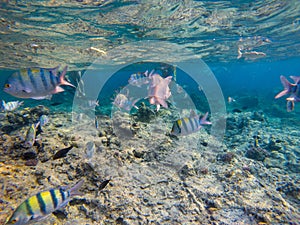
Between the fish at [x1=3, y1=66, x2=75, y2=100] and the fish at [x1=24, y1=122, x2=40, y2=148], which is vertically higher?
the fish at [x1=3, y1=66, x2=75, y2=100]

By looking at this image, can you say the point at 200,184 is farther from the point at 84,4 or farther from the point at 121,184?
the point at 84,4

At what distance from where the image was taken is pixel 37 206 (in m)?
2.35

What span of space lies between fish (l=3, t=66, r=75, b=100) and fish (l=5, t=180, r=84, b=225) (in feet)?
5.26

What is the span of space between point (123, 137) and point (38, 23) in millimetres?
10755

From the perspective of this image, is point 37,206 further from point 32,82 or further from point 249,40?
point 249,40

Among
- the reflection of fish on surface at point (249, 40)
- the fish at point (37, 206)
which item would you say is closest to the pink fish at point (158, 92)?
the fish at point (37, 206)

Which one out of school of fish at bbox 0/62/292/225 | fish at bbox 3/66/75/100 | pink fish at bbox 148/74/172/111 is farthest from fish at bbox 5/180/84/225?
pink fish at bbox 148/74/172/111

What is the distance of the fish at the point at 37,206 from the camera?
226 cm

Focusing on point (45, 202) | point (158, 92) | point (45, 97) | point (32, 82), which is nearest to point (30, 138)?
point (45, 97)

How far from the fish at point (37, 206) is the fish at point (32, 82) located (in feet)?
5.26

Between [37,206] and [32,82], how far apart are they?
1833 millimetres

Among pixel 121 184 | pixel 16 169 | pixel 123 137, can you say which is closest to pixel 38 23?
pixel 123 137

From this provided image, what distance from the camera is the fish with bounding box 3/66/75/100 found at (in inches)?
117

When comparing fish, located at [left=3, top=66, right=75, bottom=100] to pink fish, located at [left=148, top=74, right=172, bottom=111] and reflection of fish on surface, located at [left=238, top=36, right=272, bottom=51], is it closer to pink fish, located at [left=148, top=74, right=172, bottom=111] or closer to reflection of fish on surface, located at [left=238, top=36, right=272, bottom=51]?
pink fish, located at [left=148, top=74, right=172, bottom=111]
